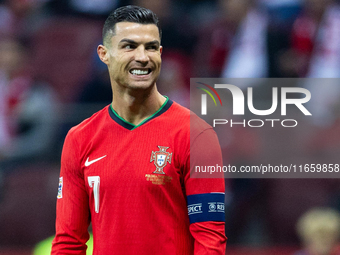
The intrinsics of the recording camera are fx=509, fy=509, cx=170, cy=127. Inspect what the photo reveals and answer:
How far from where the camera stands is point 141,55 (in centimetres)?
273

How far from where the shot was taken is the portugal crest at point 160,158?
2.66 metres

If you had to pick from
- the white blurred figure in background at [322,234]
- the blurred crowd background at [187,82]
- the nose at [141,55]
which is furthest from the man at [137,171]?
the blurred crowd background at [187,82]

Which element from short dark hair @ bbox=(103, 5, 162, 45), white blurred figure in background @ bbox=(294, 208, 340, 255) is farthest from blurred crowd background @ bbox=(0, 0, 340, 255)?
short dark hair @ bbox=(103, 5, 162, 45)

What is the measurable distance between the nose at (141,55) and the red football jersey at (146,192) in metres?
0.32

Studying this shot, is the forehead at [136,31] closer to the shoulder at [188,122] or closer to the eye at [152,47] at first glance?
the eye at [152,47]

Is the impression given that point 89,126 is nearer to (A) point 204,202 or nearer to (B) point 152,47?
(B) point 152,47

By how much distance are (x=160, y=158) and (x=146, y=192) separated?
0.63ft

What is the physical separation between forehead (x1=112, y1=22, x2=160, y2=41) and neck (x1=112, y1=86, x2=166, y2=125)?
288mm

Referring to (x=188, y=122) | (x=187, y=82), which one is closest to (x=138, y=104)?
(x=188, y=122)

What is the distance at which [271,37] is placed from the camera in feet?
19.4

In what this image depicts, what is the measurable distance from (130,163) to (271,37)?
3711 mm

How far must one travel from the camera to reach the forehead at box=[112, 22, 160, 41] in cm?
278

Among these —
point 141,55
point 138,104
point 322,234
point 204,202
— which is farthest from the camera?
point 322,234

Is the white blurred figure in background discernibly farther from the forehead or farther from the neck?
the forehead
